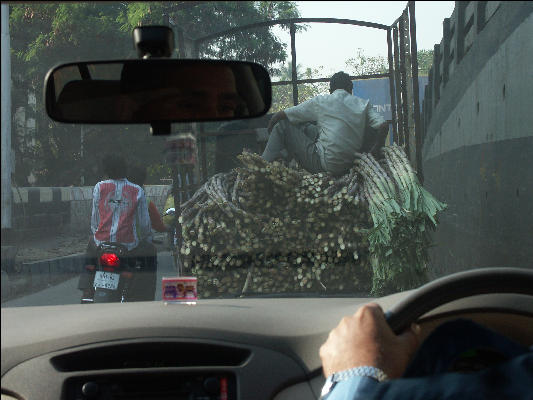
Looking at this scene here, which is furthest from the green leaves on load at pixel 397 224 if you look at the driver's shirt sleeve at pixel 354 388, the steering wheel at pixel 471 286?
the driver's shirt sleeve at pixel 354 388

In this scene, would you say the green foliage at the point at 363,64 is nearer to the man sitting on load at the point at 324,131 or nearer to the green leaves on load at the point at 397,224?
the man sitting on load at the point at 324,131

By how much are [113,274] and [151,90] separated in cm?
104

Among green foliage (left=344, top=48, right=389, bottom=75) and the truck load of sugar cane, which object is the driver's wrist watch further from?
green foliage (left=344, top=48, right=389, bottom=75)

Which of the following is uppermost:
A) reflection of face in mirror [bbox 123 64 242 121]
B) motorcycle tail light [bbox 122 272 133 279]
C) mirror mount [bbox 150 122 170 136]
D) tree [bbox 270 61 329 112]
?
tree [bbox 270 61 329 112]

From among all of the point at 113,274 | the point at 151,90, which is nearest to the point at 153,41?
the point at 151,90

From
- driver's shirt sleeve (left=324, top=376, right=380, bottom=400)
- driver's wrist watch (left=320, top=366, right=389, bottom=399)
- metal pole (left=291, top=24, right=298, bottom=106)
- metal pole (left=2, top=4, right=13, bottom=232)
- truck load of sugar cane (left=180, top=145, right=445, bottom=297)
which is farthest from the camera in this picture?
truck load of sugar cane (left=180, top=145, right=445, bottom=297)

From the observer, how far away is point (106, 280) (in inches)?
118

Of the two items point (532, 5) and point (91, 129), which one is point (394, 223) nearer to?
point (91, 129)

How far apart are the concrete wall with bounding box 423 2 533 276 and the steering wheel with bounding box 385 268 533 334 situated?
75cm

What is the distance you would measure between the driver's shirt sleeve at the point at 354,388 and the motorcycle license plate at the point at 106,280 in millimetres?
1572

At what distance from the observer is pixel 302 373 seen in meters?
2.29

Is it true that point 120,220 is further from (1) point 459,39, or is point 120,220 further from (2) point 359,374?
(2) point 359,374

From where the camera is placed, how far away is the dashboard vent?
2.35 metres

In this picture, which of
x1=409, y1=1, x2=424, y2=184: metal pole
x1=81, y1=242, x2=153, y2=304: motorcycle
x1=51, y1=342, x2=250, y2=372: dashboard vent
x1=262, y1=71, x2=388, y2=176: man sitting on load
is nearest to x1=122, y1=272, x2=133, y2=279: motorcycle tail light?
x1=81, y1=242, x2=153, y2=304: motorcycle
